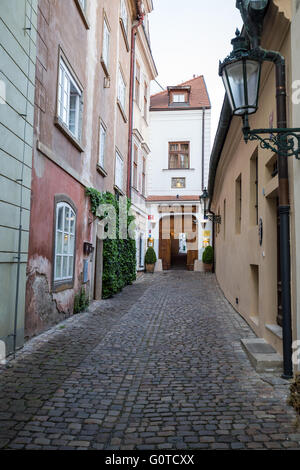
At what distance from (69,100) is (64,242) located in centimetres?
300

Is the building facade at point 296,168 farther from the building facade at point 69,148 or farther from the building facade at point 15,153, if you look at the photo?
the building facade at point 69,148

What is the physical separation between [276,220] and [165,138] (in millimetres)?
19963

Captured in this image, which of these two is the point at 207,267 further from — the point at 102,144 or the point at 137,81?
the point at 102,144

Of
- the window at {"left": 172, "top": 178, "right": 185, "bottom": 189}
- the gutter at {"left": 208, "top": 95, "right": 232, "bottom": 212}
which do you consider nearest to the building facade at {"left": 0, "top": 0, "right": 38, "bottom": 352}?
the gutter at {"left": 208, "top": 95, "right": 232, "bottom": 212}

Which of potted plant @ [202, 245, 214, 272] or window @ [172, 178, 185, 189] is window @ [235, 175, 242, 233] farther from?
window @ [172, 178, 185, 189]

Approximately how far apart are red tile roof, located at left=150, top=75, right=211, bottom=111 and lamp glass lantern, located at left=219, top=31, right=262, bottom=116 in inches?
831

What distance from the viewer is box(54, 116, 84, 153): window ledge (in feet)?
23.4

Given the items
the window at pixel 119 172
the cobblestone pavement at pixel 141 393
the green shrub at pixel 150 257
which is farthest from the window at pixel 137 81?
the cobblestone pavement at pixel 141 393

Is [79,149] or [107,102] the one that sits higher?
[107,102]

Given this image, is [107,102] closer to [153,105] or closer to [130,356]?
[130,356]

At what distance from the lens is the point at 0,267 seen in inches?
197

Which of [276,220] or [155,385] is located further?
[276,220]
